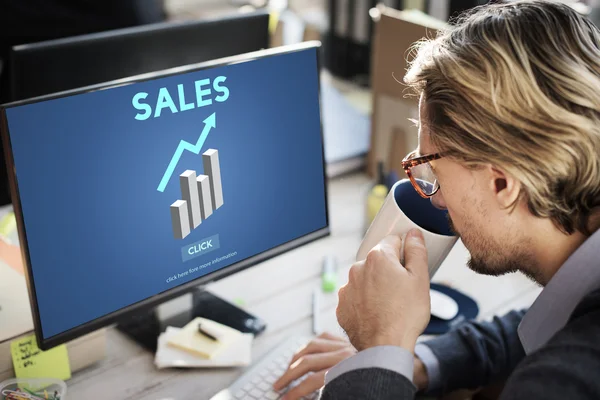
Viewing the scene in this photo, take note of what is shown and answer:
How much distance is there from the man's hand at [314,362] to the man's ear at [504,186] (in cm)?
39

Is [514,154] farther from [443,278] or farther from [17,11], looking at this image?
[17,11]

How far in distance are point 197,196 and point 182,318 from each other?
0.98 feet

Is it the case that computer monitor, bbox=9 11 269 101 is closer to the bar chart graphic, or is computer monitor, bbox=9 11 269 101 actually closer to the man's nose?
the bar chart graphic

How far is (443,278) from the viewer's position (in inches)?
60.5

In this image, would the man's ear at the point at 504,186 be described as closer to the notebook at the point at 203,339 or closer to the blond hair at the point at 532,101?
the blond hair at the point at 532,101

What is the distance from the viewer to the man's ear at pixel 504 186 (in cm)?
97

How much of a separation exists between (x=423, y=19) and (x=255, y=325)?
0.92m

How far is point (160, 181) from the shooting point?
1153mm

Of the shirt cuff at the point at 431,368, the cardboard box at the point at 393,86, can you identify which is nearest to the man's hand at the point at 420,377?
the shirt cuff at the point at 431,368

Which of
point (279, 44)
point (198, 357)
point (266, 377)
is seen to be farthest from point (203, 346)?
point (279, 44)

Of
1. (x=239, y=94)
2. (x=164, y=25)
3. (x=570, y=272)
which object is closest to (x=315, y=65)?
(x=239, y=94)

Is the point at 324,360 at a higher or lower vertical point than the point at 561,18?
lower

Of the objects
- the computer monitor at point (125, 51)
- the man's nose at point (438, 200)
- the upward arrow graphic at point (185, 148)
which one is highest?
the computer monitor at point (125, 51)

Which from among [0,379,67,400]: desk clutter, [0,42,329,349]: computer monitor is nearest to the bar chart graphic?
[0,42,329,349]: computer monitor
